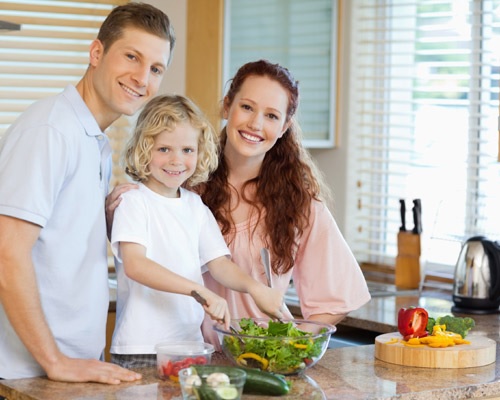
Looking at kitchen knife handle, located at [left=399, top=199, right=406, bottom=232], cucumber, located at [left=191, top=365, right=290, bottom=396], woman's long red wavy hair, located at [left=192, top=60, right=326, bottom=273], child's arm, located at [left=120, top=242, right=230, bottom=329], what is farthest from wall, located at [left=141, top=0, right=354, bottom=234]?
cucumber, located at [left=191, top=365, right=290, bottom=396]

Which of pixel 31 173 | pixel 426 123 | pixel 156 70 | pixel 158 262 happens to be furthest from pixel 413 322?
pixel 426 123

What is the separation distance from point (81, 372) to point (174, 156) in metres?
0.58

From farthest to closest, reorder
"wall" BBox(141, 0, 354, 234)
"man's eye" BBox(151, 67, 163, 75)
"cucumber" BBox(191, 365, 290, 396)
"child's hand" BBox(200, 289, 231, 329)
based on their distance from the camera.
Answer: "wall" BBox(141, 0, 354, 234) < "man's eye" BBox(151, 67, 163, 75) < "child's hand" BBox(200, 289, 231, 329) < "cucumber" BBox(191, 365, 290, 396)

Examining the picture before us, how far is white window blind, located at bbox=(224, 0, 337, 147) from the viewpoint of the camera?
399 cm

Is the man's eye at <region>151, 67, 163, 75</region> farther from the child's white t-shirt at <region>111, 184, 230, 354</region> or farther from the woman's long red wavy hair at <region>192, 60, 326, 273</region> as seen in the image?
the woman's long red wavy hair at <region>192, 60, 326, 273</region>

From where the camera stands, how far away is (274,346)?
2131mm

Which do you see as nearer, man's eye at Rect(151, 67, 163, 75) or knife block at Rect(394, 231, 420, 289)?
man's eye at Rect(151, 67, 163, 75)

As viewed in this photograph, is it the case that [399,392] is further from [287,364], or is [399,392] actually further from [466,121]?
[466,121]

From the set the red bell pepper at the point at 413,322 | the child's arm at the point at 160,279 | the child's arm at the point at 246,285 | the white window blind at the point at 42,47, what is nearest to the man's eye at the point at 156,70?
the child's arm at the point at 160,279

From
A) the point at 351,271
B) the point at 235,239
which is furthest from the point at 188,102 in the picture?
the point at 351,271

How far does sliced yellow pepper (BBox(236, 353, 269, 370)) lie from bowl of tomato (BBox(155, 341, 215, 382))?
0.08 metres

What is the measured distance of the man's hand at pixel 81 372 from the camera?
208 cm

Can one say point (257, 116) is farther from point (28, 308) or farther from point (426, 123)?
point (426, 123)

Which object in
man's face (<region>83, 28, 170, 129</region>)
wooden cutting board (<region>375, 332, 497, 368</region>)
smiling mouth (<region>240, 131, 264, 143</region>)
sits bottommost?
wooden cutting board (<region>375, 332, 497, 368</region>)
